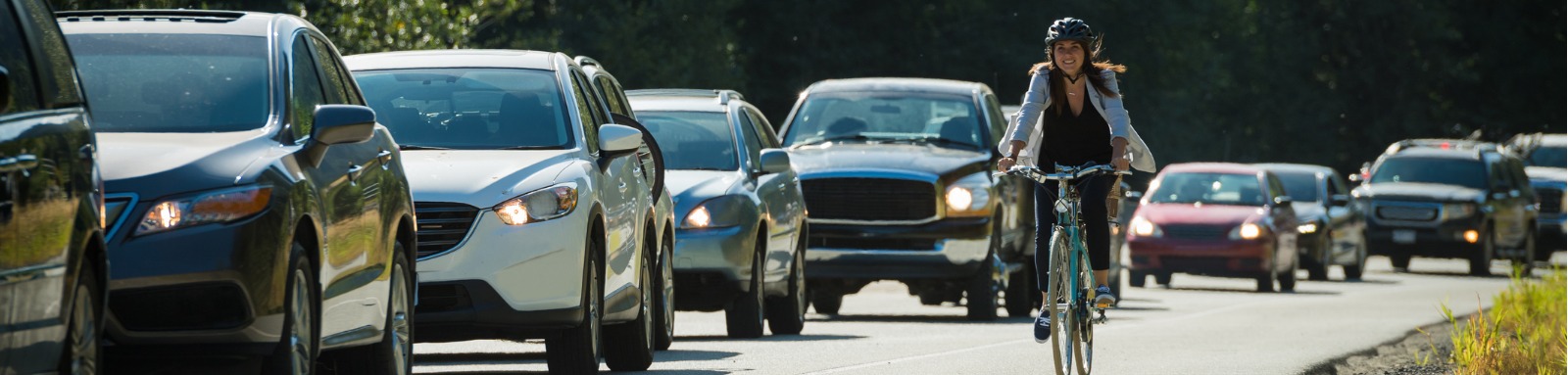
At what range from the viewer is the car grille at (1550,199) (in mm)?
39219

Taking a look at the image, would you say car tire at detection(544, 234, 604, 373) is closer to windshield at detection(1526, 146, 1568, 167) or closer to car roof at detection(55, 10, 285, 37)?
car roof at detection(55, 10, 285, 37)

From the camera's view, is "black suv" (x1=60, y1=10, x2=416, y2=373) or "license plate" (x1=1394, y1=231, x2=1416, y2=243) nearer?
"black suv" (x1=60, y1=10, x2=416, y2=373)

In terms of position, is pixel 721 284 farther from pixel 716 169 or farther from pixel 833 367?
pixel 833 367

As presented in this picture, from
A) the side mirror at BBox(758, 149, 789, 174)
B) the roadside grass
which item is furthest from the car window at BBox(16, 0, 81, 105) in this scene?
the side mirror at BBox(758, 149, 789, 174)

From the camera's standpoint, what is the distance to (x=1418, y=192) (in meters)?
33.9

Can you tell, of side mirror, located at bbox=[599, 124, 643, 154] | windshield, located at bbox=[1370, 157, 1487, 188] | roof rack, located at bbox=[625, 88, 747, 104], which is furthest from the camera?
windshield, located at bbox=[1370, 157, 1487, 188]

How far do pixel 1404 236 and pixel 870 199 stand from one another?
17.1 metres

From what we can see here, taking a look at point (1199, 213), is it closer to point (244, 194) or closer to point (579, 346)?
point (579, 346)

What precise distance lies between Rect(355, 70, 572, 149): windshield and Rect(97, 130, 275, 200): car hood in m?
3.66

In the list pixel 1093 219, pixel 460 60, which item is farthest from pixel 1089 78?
pixel 460 60

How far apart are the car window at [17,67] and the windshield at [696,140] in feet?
31.3

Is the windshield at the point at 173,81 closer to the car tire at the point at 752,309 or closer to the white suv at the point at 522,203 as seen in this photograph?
the white suv at the point at 522,203

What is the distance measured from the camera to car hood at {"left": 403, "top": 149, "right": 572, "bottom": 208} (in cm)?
1022

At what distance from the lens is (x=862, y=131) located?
19344 millimetres
